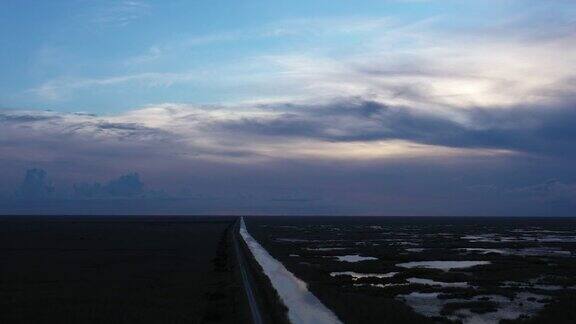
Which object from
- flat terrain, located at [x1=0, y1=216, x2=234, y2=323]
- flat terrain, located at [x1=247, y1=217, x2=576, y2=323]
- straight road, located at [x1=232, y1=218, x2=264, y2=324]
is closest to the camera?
straight road, located at [x1=232, y1=218, x2=264, y2=324]

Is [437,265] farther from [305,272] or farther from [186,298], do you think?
[186,298]

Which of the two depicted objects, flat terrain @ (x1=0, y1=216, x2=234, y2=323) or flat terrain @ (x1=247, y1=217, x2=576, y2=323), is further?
flat terrain @ (x1=247, y1=217, x2=576, y2=323)

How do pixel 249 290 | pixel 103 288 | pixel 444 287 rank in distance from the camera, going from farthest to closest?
pixel 444 287, pixel 103 288, pixel 249 290

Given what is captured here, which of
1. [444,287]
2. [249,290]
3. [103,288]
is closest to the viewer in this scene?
[249,290]

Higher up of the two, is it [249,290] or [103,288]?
[249,290]

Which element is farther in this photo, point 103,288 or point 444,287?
point 444,287

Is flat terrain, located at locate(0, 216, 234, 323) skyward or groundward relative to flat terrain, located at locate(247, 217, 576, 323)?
groundward

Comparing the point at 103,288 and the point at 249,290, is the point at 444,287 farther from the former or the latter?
the point at 103,288

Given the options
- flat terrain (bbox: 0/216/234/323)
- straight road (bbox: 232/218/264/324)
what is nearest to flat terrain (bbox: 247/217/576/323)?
straight road (bbox: 232/218/264/324)

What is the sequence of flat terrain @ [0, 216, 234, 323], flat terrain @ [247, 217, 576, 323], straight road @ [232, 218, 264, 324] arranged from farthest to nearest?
flat terrain @ [247, 217, 576, 323] → flat terrain @ [0, 216, 234, 323] → straight road @ [232, 218, 264, 324]

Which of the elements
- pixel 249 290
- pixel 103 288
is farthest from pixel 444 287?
pixel 103 288

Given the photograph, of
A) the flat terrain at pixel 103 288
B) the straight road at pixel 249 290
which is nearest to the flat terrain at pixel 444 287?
the straight road at pixel 249 290

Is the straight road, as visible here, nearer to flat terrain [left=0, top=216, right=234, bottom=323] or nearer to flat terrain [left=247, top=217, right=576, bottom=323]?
flat terrain [left=0, top=216, right=234, bottom=323]
